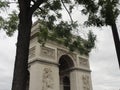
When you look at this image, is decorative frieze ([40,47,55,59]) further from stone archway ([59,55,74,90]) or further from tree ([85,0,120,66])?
tree ([85,0,120,66])

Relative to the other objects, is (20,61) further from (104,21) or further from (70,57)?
(70,57)

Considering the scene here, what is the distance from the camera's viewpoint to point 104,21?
6.66 metres

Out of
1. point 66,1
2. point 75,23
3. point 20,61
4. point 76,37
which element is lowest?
point 20,61

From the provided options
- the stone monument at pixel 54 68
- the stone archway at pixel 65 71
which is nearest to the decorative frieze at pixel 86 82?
the stone monument at pixel 54 68

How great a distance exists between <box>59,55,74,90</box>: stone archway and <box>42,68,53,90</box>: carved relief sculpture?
9.46 feet

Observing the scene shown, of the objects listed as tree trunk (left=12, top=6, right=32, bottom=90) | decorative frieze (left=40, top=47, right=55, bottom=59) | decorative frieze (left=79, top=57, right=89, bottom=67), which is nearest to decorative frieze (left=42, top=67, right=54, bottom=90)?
decorative frieze (left=40, top=47, right=55, bottom=59)

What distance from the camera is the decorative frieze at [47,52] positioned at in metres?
14.8

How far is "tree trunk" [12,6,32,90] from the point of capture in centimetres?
457

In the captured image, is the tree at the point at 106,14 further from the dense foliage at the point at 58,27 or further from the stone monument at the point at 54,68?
the stone monument at the point at 54,68

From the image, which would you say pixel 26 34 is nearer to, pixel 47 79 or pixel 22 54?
pixel 22 54

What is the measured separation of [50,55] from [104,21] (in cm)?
911

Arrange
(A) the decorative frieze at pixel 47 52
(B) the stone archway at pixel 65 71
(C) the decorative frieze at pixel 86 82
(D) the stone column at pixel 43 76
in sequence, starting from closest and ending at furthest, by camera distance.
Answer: (D) the stone column at pixel 43 76, (A) the decorative frieze at pixel 47 52, (C) the decorative frieze at pixel 86 82, (B) the stone archway at pixel 65 71

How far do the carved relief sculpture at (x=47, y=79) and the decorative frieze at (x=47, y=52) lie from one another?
1.13 meters

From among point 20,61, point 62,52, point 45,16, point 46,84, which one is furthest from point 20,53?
point 62,52
